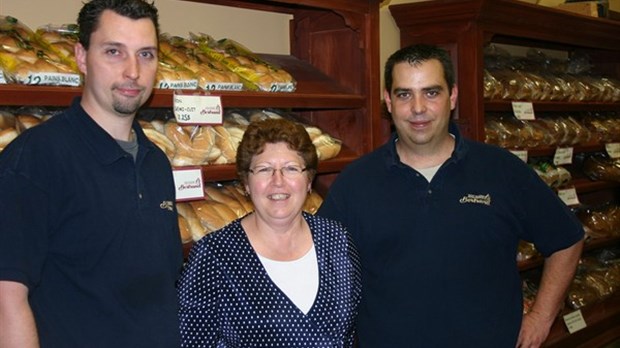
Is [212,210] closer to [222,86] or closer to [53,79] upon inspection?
[222,86]

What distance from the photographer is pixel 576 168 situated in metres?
4.84

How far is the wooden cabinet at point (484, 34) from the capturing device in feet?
11.4

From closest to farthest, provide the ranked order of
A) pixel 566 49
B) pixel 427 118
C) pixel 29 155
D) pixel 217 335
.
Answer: pixel 29 155 → pixel 217 335 → pixel 427 118 → pixel 566 49

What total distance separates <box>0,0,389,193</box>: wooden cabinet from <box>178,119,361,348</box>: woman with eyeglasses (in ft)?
1.95

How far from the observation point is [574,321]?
4.40 metres

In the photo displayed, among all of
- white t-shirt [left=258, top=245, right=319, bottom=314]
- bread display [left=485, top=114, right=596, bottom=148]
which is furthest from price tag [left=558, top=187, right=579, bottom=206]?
white t-shirt [left=258, top=245, right=319, bottom=314]

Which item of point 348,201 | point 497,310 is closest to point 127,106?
point 348,201

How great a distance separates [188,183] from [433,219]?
79 centimetres

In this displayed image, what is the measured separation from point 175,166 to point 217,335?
0.71 m

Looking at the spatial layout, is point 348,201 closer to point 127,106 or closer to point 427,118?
point 427,118

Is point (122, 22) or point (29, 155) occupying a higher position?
point (122, 22)

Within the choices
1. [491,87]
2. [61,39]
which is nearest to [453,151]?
[61,39]

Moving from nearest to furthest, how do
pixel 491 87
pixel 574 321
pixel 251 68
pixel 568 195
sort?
1. pixel 251 68
2. pixel 491 87
3. pixel 568 195
4. pixel 574 321

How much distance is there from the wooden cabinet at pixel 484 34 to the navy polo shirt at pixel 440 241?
108cm
